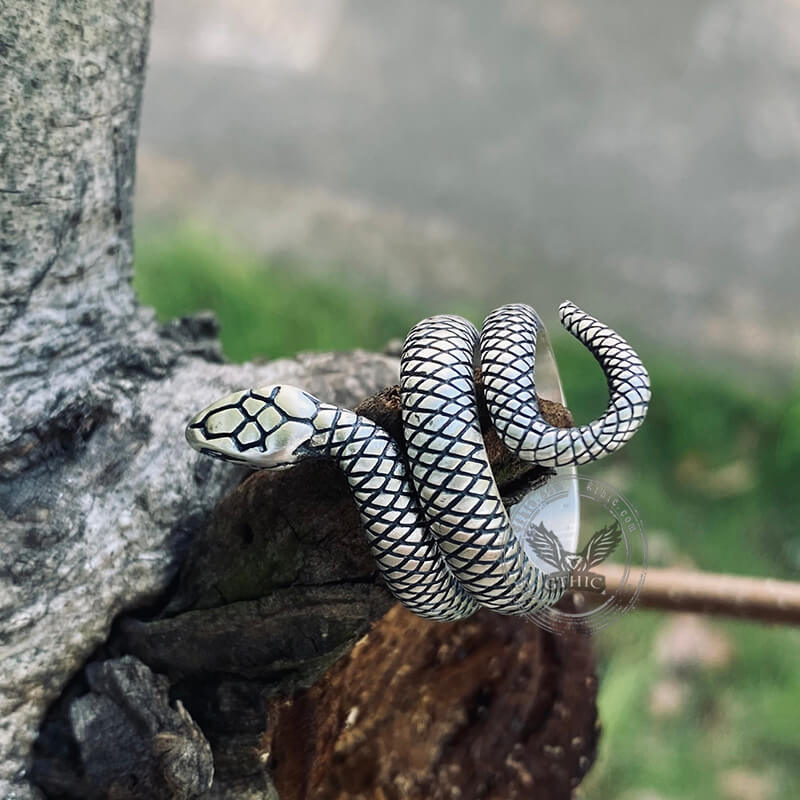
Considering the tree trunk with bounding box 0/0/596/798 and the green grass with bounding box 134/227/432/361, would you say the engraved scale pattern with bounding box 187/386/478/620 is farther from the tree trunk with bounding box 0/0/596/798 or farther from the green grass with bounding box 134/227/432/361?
the green grass with bounding box 134/227/432/361

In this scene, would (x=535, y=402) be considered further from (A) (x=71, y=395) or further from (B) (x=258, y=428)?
(A) (x=71, y=395)

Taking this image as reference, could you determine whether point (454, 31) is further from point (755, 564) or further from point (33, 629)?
point (33, 629)

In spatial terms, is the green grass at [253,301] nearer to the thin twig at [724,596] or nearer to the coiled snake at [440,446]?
the thin twig at [724,596]

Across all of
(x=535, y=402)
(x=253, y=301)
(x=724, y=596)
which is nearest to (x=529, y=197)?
(x=253, y=301)

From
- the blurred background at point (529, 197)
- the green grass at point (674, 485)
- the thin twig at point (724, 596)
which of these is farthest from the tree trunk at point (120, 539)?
the blurred background at point (529, 197)

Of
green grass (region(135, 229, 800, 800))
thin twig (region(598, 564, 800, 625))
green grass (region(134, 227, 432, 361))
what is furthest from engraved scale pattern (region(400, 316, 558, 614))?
green grass (region(134, 227, 432, 361))

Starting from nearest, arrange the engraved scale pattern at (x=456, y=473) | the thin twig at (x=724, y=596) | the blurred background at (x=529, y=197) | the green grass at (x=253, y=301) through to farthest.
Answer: the engraved scale pattern at (x=456, y=473) < the thin twig at (x=724, y=596) < the green grass at (x=253, y=301) < the blurred background at (x=529, y=197)

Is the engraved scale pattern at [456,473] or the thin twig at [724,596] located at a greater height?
the engraved scale pattern at [456,473]

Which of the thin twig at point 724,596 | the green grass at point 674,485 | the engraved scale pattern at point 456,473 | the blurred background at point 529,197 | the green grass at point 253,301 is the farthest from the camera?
the blurred background at point 529,197
